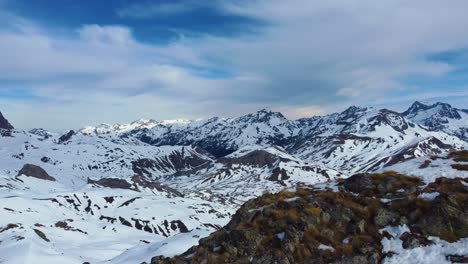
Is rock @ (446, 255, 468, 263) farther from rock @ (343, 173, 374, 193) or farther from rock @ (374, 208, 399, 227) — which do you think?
rock @ (343, 173, 374, 193)

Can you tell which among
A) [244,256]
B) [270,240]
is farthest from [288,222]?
[244,256]

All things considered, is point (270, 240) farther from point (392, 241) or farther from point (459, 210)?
point (459, 210)

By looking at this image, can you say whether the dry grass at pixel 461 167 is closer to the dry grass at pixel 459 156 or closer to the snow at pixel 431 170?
the snow at pixel 431 170

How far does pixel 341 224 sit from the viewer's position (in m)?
34.2

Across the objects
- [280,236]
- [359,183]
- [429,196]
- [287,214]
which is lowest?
[280,236]

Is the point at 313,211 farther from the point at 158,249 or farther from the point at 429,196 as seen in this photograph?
the point at 158,249

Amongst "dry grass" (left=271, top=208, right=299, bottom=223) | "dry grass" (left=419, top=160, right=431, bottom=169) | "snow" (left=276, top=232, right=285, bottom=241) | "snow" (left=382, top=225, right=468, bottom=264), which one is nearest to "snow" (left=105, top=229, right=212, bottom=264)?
"dry grass" (left=271, top=208, right=299, bottom=223)

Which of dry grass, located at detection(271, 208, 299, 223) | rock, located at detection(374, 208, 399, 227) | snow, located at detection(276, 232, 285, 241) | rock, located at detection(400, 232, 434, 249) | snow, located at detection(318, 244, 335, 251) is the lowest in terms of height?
snow, located at detection(318, 244, 335, 251)

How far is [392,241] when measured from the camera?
31219 millimetres

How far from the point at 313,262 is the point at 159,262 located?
12997 mm

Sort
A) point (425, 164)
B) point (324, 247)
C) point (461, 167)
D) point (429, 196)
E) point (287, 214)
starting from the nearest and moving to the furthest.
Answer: point (324, 247) → point (429, 196) → point (287, 214) → point (461, 167) → point (425, 164)

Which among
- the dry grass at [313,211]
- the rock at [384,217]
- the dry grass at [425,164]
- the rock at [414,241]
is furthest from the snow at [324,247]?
the dry grass at [425,164]

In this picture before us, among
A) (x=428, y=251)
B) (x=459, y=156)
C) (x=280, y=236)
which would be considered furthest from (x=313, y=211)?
(x=459, y=156)

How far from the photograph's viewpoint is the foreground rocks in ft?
102
